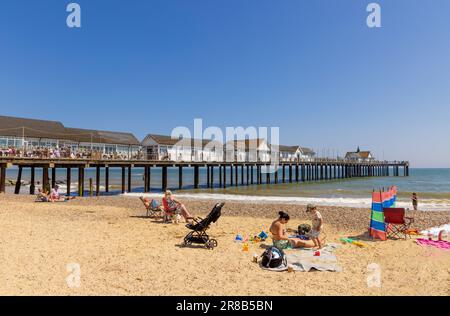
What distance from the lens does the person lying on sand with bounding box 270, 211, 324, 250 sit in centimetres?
695

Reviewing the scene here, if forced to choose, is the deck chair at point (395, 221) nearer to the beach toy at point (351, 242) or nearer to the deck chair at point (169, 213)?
the beach toy at point (351, 242)

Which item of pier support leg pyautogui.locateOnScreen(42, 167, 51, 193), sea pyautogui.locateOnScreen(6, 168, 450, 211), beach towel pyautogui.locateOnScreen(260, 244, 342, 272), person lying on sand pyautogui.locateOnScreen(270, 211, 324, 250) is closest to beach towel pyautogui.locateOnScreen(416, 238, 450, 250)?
beach towel pyautogui.locateOnScreen(260, 244, 342, 272)

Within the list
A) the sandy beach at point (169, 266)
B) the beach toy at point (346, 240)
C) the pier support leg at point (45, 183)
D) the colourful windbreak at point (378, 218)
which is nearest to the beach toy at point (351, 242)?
the beach toy at point (346, 240)

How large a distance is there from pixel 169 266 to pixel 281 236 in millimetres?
2525

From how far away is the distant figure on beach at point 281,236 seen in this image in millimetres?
6945

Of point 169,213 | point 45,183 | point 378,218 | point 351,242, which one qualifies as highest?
point 45,183

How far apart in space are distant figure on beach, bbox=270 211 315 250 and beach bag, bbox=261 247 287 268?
98 centimetres

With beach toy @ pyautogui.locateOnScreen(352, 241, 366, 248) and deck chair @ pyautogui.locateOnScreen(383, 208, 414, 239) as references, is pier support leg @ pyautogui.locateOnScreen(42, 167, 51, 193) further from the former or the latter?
deck chair @ pyautogui.locateOnScreen(383, 208, 414, 239)

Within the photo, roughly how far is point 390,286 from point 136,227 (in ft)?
22.3

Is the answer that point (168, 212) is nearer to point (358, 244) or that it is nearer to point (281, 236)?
point (281, 236)

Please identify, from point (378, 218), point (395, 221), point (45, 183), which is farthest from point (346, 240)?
point (45, 183)

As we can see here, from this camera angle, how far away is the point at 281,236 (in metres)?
6.95

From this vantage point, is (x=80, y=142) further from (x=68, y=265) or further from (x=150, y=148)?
(x=68, y=265)

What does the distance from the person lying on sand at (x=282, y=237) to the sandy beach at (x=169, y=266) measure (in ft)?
1.63
